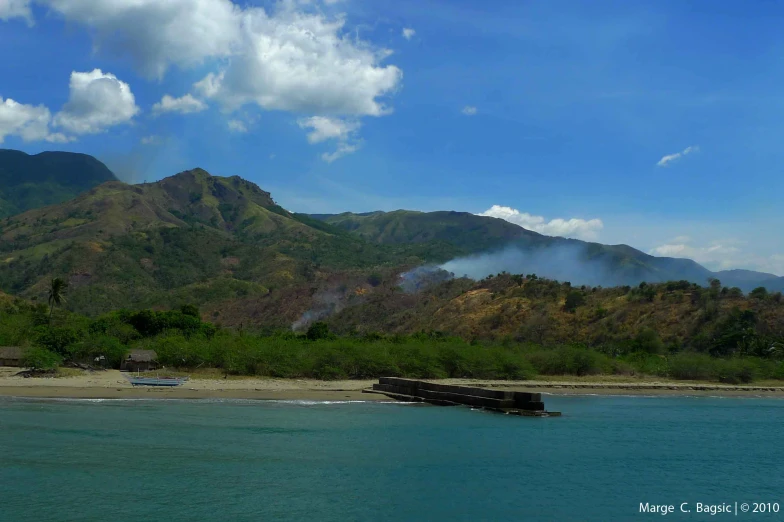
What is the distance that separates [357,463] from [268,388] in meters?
32.5

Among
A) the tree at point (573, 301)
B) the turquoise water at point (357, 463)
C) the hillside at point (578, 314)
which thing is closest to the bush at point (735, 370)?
the hillside at point (578, 314)

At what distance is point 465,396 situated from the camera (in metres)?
59.0

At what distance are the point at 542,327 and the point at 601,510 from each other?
284 ft

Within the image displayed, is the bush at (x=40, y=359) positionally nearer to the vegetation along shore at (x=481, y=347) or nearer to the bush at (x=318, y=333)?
the vegetation along shore at (x=481, y=347)

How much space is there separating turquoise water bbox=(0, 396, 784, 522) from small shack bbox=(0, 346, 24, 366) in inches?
906

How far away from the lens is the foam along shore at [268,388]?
5725 cm

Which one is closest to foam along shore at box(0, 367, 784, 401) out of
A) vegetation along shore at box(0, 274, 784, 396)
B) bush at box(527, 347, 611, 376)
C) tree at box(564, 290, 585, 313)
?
vegetation along shore at box(0, 274, 784, 396)

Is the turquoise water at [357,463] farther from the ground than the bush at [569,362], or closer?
closer

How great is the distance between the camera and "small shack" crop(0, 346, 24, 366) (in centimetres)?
7075

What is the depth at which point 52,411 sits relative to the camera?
4553cm

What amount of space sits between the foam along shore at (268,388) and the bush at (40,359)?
5.97 feet

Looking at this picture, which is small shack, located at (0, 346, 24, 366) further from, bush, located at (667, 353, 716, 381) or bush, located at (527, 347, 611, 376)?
bush, located at (667, 353, 716, 381)

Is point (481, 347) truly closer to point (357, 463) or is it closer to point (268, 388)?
point (268, 388)

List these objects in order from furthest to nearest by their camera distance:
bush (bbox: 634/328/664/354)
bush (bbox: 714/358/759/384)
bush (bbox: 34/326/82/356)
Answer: bush (bbox: 634/328/664/354) < bush (bbox: 714/358/759/384) < bush (bbox: 34/326/82/356)
